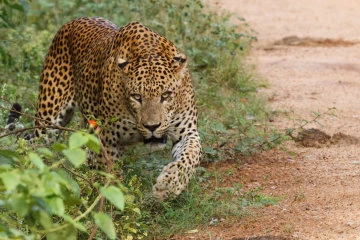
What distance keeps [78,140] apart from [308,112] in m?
6.53

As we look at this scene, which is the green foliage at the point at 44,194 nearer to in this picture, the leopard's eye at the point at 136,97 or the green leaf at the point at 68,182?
the green leaf at the point at 68,182

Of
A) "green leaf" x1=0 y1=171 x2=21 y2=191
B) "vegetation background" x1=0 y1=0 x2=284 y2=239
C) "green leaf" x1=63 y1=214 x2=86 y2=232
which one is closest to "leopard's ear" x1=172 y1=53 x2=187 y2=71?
"vegetation background" x1=0 y1=0 x2=284 y2=239

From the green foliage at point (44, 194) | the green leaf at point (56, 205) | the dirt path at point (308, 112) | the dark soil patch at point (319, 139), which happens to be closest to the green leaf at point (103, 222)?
the green foliage at point (44, 194)

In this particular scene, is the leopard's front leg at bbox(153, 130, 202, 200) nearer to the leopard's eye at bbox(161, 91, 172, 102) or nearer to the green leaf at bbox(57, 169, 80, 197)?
the leopard's eye at bbox(161, 91, 172, 102)

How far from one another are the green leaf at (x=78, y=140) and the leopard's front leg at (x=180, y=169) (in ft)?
9.84

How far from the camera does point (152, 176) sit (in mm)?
7625

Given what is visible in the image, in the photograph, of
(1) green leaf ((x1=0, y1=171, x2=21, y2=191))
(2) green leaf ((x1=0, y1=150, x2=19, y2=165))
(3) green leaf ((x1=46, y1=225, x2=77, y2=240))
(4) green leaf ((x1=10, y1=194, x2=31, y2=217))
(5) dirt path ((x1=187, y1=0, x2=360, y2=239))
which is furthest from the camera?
(5) dirt path ((x1=187, y1=0, x2=360, y2=239))

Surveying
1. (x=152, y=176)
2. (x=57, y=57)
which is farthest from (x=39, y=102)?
(x=152, y=176)

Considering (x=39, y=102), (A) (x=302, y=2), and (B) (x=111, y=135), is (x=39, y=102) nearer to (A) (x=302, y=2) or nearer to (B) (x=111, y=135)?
(B) (x=111, y=135)

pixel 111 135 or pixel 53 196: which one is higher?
pixel 53 196

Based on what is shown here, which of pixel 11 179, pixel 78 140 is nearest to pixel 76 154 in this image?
pixel 78 140

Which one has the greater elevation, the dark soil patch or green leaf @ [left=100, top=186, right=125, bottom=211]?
green leaf @ [left=100, top=186, right=125, bottom=211]

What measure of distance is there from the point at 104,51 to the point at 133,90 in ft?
3.08

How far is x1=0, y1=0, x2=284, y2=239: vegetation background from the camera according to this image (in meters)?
3.92
